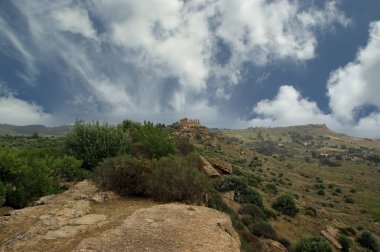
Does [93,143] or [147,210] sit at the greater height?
[93,143]

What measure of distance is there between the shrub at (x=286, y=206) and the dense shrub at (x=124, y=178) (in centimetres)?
2435

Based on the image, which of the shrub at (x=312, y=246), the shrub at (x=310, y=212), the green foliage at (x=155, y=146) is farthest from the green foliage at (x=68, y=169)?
the shrub at (x=310, y=212)

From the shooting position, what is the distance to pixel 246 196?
36.0m

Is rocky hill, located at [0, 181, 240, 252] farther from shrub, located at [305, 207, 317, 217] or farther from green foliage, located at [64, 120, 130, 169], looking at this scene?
shrub, located at [305, 207, 317, 217]

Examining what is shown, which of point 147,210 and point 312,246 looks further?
point 312,246

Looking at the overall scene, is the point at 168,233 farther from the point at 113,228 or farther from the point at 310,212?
the point at 310,212

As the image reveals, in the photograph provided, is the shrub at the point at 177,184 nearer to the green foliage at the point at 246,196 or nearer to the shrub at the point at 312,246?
the shrub at the point at 312,246

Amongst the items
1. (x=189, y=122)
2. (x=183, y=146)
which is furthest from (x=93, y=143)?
(x=189, y=122)

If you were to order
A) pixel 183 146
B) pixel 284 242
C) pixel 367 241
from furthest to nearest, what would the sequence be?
pixel 183 146, pixel 367 241, pixel 284 242

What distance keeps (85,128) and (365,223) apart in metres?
39.7

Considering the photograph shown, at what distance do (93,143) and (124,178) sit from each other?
1086 centimetres

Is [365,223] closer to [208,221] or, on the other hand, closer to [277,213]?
[277,213]

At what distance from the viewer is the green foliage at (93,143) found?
90.2ft

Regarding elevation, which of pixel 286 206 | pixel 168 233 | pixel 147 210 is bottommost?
pixel 286 206
